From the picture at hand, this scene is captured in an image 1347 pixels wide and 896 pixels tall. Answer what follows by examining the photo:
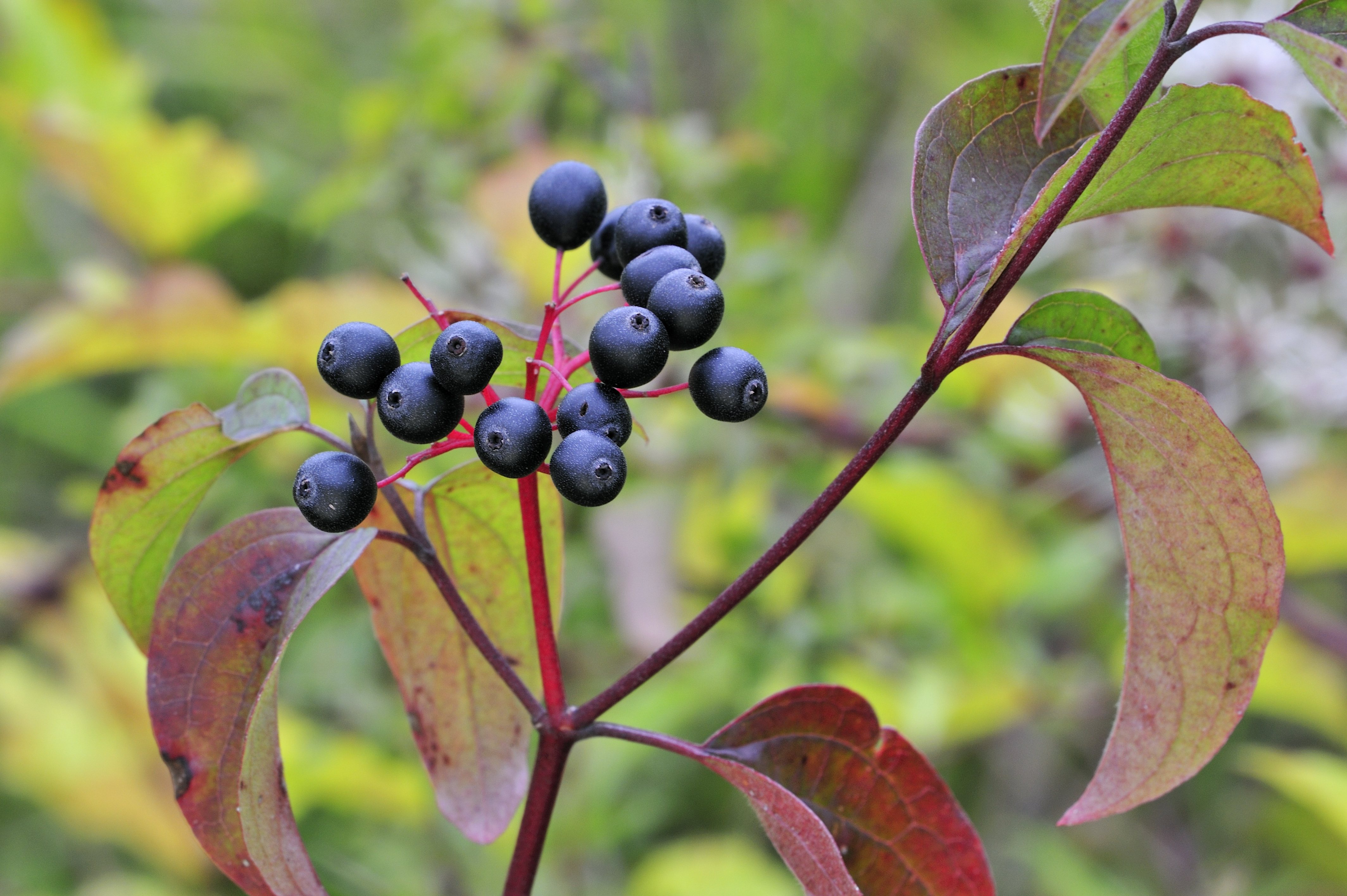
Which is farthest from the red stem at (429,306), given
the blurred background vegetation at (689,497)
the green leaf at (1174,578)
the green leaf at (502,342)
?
the blurred background vegetation at (689,497)

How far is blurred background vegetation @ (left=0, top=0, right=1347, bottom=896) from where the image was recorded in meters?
1.63

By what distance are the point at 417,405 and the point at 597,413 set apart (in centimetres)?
9

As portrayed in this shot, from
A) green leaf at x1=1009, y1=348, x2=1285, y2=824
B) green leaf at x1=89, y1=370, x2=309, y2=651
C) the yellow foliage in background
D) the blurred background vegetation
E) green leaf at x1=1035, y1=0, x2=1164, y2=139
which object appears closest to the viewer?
green leaf at x1=1035, y1=0, x2=1164, y2=139

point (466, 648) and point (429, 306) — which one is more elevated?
point (429, 306)

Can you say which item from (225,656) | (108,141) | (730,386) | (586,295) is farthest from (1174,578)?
(108,141)

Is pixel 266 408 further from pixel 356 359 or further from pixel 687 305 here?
pixel 687 305

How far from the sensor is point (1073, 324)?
1.86ft

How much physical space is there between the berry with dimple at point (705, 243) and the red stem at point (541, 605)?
6.6 inches

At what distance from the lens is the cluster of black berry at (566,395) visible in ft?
1.65

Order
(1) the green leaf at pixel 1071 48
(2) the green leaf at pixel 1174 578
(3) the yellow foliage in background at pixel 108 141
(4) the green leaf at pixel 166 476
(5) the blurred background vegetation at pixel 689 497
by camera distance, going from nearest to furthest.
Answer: (1) the green leaf at pixel 1071 48 < (2) the green leaf at pixel 1174 578 < (4) the green leaf at pixel 166 476 < (5) the blurred background vegetation at pixel 689 497 < (3) the yellow foliage in background at pixel 108 141

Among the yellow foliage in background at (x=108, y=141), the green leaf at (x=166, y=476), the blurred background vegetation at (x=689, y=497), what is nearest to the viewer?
the green leaf at (x=166, y=476)

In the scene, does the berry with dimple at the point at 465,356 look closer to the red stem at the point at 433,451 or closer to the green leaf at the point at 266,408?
the red stem at the point at 433,451

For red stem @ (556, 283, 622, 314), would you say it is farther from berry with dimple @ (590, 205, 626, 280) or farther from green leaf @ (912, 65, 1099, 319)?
green leaf @ (912, 65, 1099, 319)

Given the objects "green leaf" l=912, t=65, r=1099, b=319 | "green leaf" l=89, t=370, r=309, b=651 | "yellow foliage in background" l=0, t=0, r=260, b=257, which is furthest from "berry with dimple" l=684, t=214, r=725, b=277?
"yellow foliage in background" l=0, t=0, r=260, b=257
